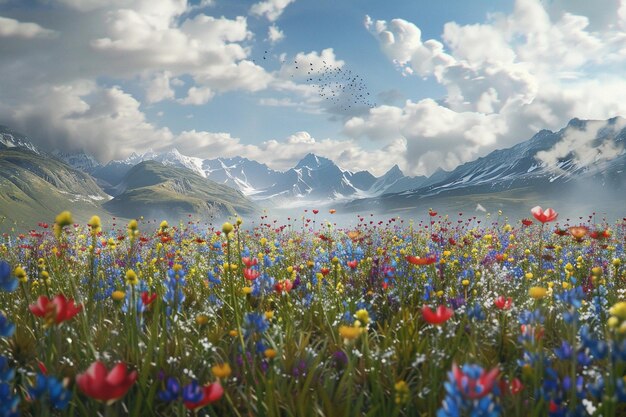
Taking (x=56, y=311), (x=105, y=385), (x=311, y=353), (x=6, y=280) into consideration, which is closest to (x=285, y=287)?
(x=311, y=353)

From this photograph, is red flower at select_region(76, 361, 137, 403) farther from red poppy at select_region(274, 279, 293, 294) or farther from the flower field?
red poppy at select_region(274, 279, 293, 294)

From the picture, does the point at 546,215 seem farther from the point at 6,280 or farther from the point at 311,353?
the point at 6,280

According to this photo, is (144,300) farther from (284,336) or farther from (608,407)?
(608,407)

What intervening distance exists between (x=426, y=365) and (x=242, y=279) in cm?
214

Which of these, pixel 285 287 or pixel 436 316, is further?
pixel 285 287

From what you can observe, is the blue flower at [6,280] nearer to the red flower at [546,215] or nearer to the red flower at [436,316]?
the red flower at [436,316]

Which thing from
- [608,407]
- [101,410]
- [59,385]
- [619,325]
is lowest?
[101,410]

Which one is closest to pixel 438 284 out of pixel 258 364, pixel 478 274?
pixel 478 274

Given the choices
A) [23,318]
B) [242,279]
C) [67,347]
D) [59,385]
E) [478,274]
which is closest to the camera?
[59,385]

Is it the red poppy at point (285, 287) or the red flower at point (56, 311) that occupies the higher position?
the red flower at point (56, 311)

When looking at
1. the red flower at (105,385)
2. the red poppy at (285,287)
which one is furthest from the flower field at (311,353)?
the red poppy at (285,287)

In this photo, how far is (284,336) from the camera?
11.1 feet

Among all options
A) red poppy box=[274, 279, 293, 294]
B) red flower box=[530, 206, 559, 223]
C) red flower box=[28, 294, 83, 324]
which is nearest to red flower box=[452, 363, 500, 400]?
red flower box=[28, 294, 83, 324]

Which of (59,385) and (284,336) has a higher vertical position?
(59,385)
